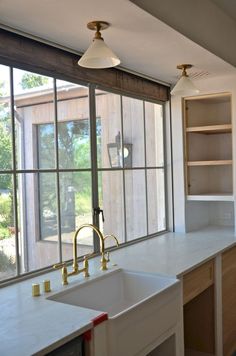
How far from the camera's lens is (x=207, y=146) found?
3.74 meters

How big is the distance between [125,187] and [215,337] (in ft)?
4.11

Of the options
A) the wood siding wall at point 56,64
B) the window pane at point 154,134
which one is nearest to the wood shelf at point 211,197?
the window pane at point 154,134

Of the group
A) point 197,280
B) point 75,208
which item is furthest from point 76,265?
point 197,280

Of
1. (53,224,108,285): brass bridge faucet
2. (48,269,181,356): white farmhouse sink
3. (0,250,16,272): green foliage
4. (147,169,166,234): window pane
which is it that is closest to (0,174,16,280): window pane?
(0,250,16,272): green foliage

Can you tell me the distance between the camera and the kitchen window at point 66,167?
2.14 meters

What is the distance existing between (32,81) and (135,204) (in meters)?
1.38

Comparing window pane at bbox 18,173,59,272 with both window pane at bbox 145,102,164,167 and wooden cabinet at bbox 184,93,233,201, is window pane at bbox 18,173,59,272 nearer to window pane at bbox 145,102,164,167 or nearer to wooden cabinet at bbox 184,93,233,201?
window pane at bbox 145,102,164,167

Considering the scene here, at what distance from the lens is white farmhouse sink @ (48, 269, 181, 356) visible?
66.5 inches

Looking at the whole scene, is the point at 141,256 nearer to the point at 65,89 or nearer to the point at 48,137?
the point at 48,137

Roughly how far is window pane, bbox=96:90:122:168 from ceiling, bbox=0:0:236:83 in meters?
0.29

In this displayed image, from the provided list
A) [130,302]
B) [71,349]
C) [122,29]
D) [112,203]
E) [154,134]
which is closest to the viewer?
[71,349]

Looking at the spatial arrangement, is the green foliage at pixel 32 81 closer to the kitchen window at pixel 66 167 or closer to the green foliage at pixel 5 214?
the kitchen window at pixel 66 167

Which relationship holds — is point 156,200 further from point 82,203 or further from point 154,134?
point 82,203

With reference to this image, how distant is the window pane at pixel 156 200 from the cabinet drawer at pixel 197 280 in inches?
32.9
